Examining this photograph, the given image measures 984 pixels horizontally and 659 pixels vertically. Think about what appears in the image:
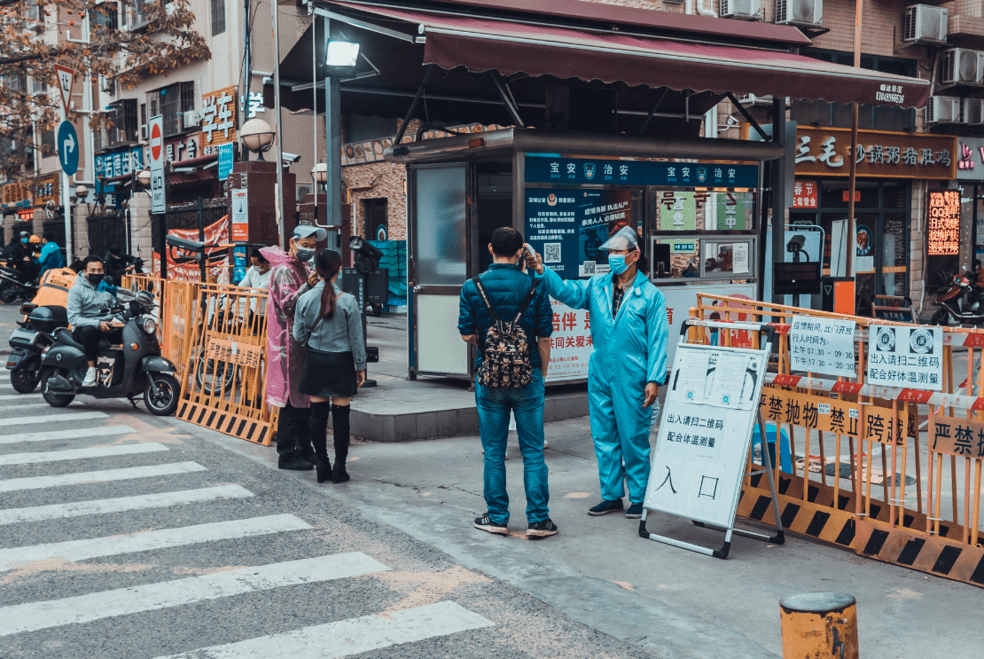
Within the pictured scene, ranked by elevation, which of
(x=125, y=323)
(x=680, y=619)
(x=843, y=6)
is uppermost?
(x=843, y=6)

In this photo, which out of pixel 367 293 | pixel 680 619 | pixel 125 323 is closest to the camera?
pixel 680 619

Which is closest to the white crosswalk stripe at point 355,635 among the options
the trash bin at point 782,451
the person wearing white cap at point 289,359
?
A: the trash bin at point 782,451

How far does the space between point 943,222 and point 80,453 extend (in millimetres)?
21168

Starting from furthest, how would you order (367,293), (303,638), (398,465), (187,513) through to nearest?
(367,293) → (398,465) → (187,513) → (303,638)

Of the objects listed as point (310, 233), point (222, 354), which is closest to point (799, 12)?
point (222, 354)

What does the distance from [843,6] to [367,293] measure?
1522 cm

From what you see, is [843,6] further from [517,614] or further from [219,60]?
[517,614]

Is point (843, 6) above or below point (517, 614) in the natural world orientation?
above

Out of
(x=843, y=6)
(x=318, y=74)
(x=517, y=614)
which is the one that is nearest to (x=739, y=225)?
(x=318, y=74)

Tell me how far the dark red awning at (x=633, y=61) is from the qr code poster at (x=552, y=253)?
1870mm

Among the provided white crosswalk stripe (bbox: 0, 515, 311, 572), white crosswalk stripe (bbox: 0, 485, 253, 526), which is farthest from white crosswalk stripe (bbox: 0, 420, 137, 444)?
white crosswalk stripe (bbox: 0, 515, 311, 572)

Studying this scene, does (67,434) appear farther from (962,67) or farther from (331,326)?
(962,67)

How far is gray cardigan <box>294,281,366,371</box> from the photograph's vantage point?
7289mm

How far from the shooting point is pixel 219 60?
2672cm
